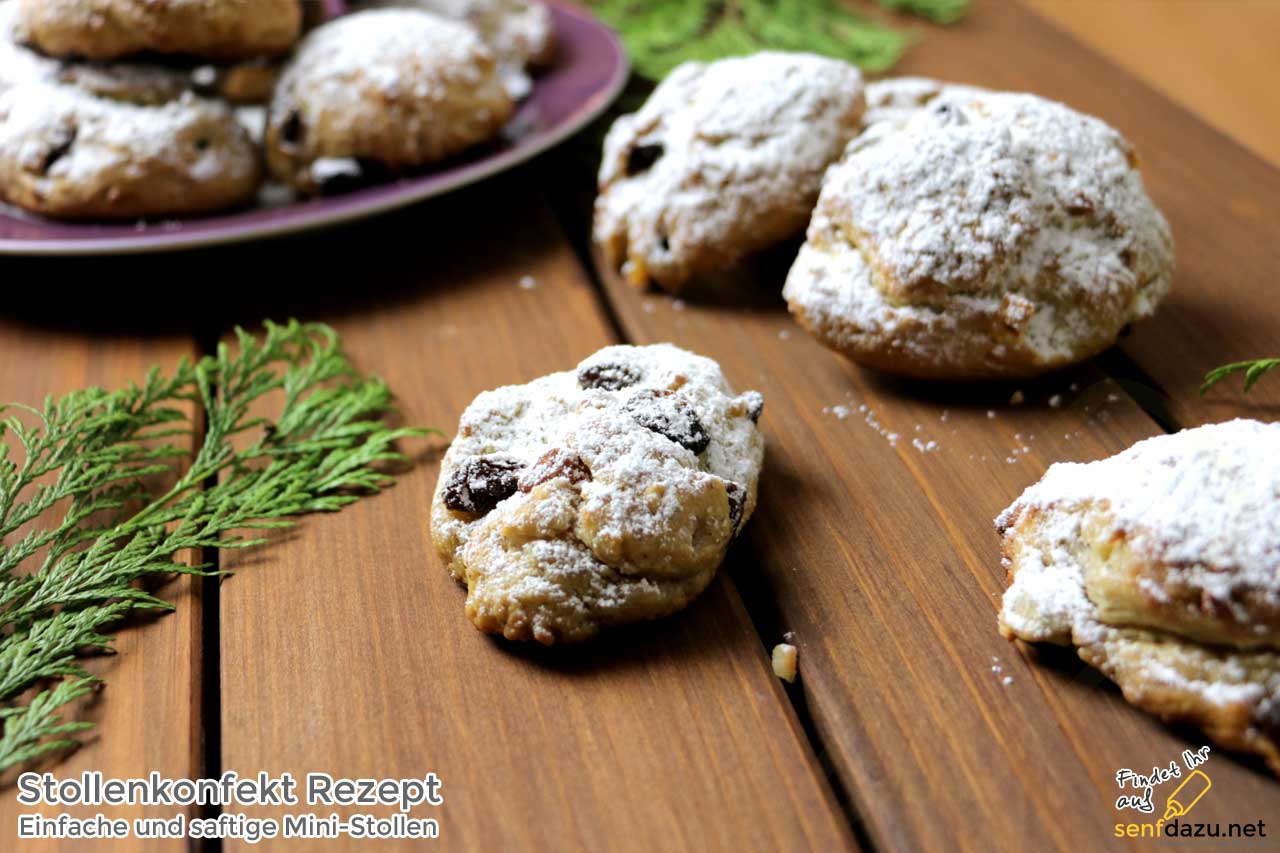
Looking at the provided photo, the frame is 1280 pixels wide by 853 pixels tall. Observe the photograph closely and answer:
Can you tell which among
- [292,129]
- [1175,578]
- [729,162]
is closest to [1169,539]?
[1175,578]

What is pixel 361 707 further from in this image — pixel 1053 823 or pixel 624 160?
pixel 624 160

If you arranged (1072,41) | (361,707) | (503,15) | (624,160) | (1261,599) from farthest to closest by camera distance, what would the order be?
(1072,41) → (503,15) → (624,160) → (361,707) → (1261,599)

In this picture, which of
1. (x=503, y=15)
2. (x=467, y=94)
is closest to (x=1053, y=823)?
(x=467, y=94)

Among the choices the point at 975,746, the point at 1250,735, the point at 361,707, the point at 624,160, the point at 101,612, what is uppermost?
the point at 1250,735

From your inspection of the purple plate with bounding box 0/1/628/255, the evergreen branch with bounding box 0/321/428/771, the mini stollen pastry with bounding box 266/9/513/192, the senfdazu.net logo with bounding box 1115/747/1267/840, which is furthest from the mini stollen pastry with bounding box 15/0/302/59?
the senfdazu.net logo with bounding box 1115/747/1267/840

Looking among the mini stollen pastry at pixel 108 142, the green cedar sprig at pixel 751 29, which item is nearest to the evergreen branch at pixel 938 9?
the green cedar sprig at pixel 751 29

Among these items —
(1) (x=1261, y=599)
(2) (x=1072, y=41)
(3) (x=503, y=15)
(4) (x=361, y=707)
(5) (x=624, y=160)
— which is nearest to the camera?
(1) (x=1261, y=599)

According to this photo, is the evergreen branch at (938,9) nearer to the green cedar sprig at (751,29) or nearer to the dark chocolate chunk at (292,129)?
the green cedar sprig at (751,29)
